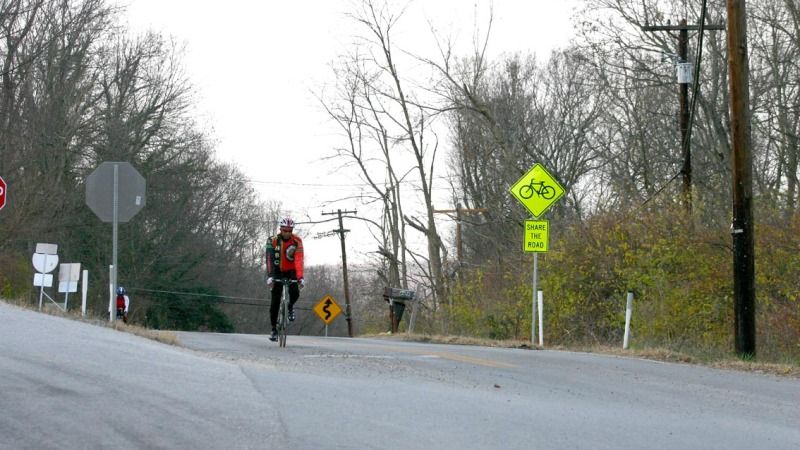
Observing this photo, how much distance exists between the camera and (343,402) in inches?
362

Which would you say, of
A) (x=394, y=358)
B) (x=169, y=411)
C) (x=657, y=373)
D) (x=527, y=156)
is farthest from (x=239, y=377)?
(x=527, y=156)

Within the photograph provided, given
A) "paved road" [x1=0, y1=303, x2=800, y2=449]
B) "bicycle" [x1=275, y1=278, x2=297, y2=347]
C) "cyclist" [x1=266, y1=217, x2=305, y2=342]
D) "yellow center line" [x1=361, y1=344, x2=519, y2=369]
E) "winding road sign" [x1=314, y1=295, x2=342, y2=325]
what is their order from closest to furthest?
1. "paved road" [x1=0, y1=303, x2=800, y2=449]
2. "yellow center line" [x1=361, y1=344, x2=519, y2=369]
3. "cyclist" [x1=266, y1=217, x2=305, y2=342]
4. "bicycle" [x1=275, y1=278, x2=297, y2=347]
5. "winding road sign" [x1=314, y1=295, x2=342, y2=325]

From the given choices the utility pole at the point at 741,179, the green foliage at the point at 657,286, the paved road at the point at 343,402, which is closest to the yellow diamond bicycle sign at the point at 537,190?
the green foliage at the point at 657,286

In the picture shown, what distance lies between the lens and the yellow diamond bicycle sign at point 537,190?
22469 millimetres

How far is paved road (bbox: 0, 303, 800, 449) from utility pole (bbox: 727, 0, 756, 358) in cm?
371

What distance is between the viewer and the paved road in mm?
7266

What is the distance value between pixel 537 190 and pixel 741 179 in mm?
5730

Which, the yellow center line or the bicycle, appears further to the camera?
the bicycle

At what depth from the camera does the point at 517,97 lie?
48.2m

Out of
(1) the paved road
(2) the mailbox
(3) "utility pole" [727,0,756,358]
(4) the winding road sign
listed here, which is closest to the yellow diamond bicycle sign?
(3) "utility pole" [727,0,756,358]

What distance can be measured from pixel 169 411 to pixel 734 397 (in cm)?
660

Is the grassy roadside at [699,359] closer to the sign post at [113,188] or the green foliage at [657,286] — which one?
the green foliage at [657,286]

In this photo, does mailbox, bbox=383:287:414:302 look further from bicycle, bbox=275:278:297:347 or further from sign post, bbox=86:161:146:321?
bicycle, bbox=275:278:297:347

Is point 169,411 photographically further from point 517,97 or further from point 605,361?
point 517,97
